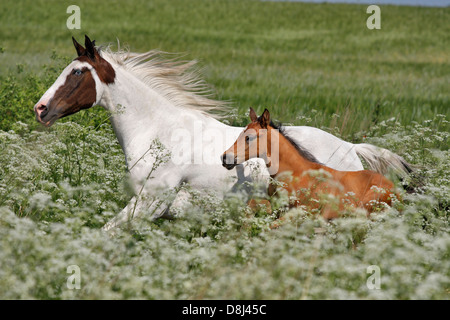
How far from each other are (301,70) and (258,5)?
96.4 feet

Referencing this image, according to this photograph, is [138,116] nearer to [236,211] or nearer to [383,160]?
[236,211]

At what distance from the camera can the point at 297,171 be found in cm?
679

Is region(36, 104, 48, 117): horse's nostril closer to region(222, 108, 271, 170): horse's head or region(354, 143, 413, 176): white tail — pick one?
region(222, 108, 271, 170): horse's head

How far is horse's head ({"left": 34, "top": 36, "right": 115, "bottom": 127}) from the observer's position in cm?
668

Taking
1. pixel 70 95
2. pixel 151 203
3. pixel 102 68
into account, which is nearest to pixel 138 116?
pixel 102 68

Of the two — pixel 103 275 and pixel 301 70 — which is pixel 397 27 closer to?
pixel 301 70

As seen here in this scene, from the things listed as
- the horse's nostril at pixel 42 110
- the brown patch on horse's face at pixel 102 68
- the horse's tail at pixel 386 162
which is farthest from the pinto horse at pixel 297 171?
the horse's nostril at pixel 42 110

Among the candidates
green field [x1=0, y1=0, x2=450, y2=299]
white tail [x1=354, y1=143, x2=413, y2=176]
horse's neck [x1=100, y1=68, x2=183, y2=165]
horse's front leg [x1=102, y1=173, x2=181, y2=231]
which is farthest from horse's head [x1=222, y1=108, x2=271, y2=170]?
white tail [x1=354, y1=143, x2=413, y2=176]

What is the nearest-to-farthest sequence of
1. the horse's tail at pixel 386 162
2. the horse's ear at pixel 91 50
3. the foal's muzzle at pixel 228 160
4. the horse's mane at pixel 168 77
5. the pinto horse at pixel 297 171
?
the foal's muzzle at pixel 228 160 → the pinto horse at pixel 297 171 → the horse's ear at pixel 91 50 → the horse's mane at pixel 168 77 → the horse's tail at pixel 386 162

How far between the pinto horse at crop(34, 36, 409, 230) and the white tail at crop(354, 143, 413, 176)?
0.01 meters

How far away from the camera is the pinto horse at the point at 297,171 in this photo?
648cm

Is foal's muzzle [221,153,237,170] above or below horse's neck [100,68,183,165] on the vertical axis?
below

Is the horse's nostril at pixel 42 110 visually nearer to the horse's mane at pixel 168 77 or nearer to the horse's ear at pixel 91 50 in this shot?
the horse's ear at pixel 91 50
